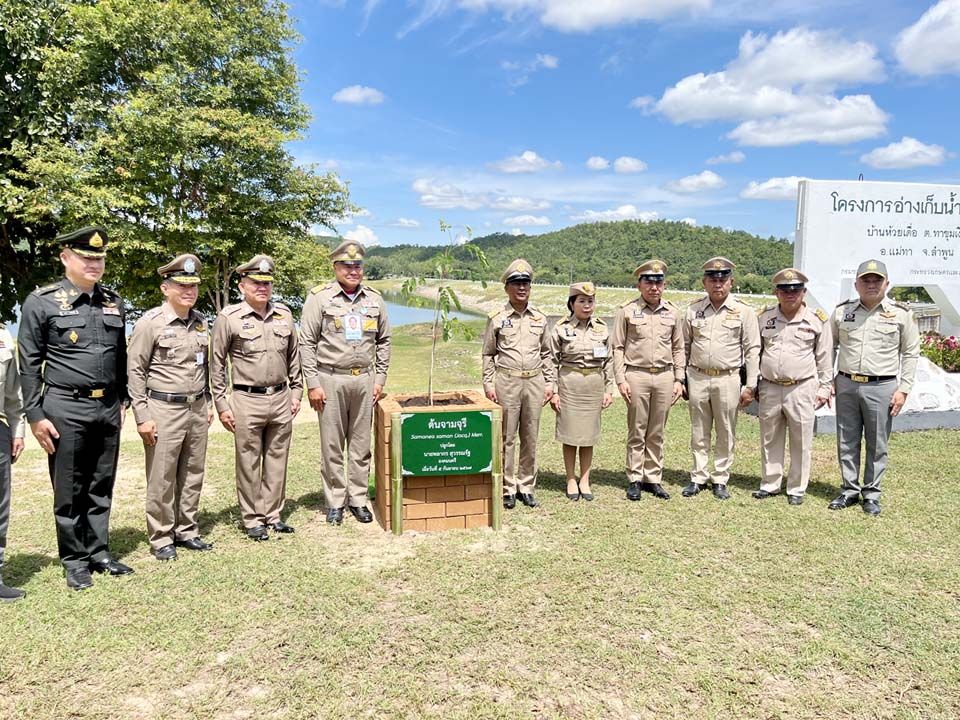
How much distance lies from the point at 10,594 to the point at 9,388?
1.07 m

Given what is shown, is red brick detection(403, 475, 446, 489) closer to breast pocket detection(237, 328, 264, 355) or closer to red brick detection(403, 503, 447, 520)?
red brick detection(403, 503, 447, 520)

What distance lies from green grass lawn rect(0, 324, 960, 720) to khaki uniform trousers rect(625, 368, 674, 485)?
0.37m

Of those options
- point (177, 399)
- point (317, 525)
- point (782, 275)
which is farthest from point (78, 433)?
point (782, 275)

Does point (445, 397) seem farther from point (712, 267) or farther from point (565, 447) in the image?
point (712, 267)

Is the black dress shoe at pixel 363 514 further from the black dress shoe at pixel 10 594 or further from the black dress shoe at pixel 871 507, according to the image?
the black dress shoe at pixel 871 507

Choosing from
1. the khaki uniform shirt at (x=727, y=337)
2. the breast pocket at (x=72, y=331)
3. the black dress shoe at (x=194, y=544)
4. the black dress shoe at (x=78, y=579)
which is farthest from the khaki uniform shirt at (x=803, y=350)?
the black dress shoe at (x=78, y=579)

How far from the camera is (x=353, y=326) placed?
445 centimetres

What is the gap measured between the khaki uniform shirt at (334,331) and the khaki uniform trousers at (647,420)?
6.90 feet

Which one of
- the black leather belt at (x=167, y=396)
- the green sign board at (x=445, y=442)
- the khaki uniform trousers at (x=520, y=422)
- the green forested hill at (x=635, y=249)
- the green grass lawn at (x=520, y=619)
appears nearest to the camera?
the green grass lawn at (x=520, y=619)

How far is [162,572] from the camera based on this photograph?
373 cm

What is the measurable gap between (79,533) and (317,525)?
1465mm

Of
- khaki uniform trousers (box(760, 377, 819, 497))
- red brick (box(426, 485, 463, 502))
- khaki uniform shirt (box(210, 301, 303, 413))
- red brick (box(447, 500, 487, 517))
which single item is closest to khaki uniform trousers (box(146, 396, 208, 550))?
khaki uniform shirt (box(210, 301, 303, 413))

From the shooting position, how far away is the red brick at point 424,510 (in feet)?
14.4

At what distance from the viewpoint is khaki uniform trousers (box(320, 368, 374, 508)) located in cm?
450
